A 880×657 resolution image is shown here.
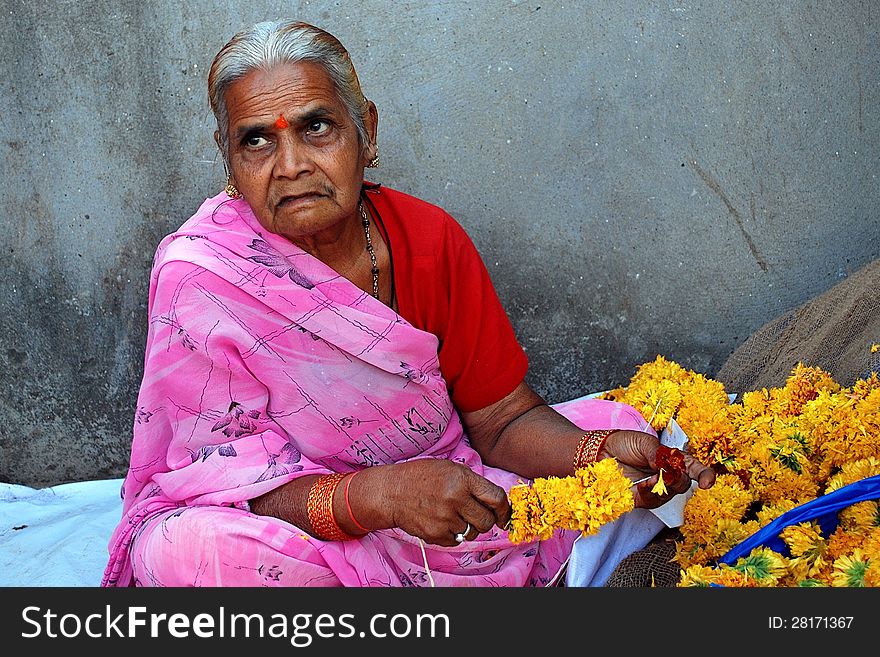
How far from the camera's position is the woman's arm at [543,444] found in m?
2.39

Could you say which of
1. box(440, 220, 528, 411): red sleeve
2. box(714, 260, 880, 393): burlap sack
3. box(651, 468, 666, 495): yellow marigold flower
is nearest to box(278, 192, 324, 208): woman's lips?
box(440, 220, 528, 411): red sleeve

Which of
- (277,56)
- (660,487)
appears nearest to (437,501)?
(660,487)

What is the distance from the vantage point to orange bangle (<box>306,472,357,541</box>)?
2215 millimetres

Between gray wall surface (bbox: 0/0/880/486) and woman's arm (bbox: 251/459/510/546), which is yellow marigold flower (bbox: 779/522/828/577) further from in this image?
gray wall surface (bbox: 0/0/880/486)

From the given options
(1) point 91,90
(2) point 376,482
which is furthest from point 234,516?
(1) point 91,90

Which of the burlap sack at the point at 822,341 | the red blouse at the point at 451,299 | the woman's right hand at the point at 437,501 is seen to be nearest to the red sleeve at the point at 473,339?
the red blouse at the point at 451,299

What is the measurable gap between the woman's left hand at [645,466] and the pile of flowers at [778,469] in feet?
0.29

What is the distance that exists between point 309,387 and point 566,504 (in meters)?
0.75

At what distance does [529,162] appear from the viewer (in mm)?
3424

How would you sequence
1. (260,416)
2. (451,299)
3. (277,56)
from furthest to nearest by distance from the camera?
(451,299)
(260,416)
(277,56)

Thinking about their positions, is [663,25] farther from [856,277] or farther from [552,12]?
[856,277]

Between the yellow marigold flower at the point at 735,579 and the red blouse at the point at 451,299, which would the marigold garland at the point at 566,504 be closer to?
the yellow marigold flower at the point at 735,579

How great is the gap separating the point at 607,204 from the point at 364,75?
0.98m

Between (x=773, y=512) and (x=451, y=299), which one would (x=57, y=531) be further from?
(x=773, y=512)
